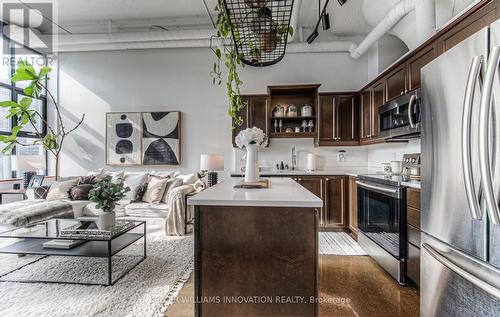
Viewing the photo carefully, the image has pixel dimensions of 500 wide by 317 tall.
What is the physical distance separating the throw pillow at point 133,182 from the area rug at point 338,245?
10.1 feet

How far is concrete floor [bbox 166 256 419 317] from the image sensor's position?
1826 mm

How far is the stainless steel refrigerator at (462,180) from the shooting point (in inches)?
36.8

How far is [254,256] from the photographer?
139cm

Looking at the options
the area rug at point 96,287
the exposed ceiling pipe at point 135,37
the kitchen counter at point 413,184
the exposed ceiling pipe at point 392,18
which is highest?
the exposed ceiling pipe at point 135,37

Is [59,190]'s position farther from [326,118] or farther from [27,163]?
[326,118]

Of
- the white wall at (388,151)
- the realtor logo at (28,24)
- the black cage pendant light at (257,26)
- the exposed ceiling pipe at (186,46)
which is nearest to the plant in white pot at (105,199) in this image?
the black cage pendant light at (257,26)

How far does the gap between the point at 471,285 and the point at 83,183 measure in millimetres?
4840

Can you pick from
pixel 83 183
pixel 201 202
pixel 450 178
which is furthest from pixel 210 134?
pixel 450 178

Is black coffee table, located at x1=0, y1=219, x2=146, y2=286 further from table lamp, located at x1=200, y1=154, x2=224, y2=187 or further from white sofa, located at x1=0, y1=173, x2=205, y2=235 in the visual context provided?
table lamp, located at x1=200, y1=154, x2=224, y2=187

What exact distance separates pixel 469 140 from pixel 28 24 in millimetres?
6800

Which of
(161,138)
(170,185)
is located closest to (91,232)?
(170,185)

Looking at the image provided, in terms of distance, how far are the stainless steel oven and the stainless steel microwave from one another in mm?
526

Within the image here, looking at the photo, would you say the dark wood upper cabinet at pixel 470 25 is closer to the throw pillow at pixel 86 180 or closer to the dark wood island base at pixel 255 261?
the dark wood island base at pixel 255 261

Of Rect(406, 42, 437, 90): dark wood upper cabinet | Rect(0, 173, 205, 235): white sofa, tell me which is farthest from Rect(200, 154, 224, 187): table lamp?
Rect(406, 42, 437, 90): dark wood upper cabinet
